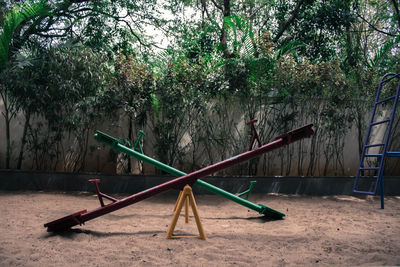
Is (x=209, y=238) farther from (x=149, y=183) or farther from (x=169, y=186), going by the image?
(x=149, y=183)

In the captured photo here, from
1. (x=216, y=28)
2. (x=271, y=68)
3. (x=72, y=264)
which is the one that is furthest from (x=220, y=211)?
(x=216, y=28)

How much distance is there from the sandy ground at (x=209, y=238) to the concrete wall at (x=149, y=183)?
0.83 metres

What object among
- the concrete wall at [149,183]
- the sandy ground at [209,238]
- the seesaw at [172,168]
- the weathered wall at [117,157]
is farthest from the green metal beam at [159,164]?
the weathered wall at [117,157]

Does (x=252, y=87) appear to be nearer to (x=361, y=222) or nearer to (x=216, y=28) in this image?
(x=361, y=222)

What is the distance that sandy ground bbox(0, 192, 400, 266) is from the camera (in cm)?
218

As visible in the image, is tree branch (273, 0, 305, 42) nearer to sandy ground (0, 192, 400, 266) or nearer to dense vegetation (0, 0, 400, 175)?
dense vegetation (0, 0, 400, 175)

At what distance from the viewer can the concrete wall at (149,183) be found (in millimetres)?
5094

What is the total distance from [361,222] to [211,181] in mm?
2350

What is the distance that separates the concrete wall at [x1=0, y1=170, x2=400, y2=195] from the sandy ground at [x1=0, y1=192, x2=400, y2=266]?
826 mm

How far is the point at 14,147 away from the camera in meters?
5.59

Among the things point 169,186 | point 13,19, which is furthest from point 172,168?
point 13,19

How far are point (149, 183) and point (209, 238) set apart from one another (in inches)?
99.8

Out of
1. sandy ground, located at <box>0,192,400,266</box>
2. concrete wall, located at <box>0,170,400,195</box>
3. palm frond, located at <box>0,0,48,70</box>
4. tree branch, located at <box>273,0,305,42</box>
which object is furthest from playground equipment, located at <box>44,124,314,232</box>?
tree branch, located at <box>273,0,305,42</box>

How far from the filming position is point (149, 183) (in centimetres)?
509
